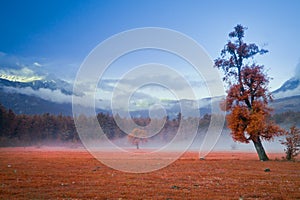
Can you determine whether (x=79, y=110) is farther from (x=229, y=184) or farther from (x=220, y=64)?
(x=220, y=64)

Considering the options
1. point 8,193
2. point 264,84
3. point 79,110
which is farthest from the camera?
point 264,84

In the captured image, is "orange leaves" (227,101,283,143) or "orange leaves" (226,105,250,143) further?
"orange leaves" (226,105,250,143)

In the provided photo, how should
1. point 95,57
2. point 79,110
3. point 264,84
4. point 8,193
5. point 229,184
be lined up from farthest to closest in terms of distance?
1. point 264,84
2. point 79,110
3. point 95,57
4. point 229,184
5. point 8,193

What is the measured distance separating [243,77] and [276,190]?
22097mm

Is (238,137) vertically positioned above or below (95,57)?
below

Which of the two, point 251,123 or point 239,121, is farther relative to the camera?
point 239,121

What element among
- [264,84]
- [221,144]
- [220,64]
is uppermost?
[220,64]

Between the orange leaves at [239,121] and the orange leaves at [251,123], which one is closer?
the orange leaves at [251,123]

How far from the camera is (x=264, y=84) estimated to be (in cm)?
3231

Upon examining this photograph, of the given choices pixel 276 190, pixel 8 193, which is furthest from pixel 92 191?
pixel 276 190

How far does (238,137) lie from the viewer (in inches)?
1278

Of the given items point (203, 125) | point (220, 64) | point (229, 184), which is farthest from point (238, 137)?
point (203, 125)

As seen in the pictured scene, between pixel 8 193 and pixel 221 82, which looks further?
pixel 221 82

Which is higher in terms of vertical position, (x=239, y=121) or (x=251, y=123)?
(x=239, y=121)
